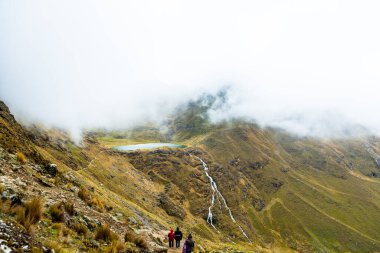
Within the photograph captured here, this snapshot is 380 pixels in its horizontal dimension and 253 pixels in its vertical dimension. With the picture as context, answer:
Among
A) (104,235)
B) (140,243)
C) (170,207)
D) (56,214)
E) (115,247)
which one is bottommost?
(115,247)

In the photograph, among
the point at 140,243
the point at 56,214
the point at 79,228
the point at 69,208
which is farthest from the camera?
the point at 140,243

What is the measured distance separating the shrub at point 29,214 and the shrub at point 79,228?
115 inches

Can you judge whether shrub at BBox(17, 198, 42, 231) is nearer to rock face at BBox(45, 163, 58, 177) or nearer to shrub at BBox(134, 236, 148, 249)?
shrub at BBox(134, 236, 148, 249)

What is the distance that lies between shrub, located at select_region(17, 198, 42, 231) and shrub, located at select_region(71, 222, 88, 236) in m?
2.91

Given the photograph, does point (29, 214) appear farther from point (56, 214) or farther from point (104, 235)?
point (104, 235)

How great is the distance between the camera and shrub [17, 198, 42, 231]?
1388 cm

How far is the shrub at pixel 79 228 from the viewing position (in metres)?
17.6

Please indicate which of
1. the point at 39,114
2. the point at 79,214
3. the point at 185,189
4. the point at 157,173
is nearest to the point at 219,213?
the point at 185,189

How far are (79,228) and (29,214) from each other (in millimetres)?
3854

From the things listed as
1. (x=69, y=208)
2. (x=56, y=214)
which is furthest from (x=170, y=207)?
(x=56, y=214)

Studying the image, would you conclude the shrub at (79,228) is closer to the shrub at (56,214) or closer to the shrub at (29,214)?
the shrub at (56,214)

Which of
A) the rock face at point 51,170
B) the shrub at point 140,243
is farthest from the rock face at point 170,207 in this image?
the shrub at point 140,243

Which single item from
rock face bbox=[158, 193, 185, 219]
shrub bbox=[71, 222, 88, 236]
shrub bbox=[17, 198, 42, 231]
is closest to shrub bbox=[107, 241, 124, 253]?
shrub bbox=[71, 222, 88, 236]

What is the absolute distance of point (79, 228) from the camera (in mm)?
17781
